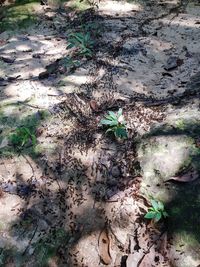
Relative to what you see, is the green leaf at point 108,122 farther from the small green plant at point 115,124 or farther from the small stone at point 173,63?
the small stone at point 173,63

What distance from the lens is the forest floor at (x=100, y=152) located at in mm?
3207

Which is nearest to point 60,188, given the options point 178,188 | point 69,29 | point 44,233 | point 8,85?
point 44,233

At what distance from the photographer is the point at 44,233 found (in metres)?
3.33

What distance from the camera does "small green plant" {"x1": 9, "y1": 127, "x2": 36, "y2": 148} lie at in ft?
13.5

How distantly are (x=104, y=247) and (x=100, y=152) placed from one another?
3.73ft

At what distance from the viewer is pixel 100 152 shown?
3977 millimetres

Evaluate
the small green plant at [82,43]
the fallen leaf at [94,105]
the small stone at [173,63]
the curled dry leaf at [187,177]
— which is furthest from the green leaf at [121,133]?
the small green plant at [82,43]

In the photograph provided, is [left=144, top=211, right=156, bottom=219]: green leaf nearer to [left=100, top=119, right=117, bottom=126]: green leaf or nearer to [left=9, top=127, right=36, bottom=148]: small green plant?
[left=100, top=119, right=117, bottom=126]: green leaf

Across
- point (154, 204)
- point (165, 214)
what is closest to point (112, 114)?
point (154, 204)

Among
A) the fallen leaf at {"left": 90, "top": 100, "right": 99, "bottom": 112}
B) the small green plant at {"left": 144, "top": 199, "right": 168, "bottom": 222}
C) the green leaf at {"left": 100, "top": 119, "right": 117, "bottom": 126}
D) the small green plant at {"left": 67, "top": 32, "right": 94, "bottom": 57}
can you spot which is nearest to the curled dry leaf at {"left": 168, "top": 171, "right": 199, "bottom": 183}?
the small green plant at {"left": 144, "top": 199, "right": 168, "bottom": 222}

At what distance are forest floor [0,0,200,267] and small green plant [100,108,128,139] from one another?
0.29ft

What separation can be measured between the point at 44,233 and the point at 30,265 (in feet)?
1.05

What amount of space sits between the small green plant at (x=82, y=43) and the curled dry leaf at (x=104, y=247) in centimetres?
333

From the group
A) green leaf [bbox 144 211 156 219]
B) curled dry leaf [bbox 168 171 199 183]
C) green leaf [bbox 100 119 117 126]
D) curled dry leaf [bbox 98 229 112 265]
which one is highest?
green leaf [bbox 100 119 117 126]
